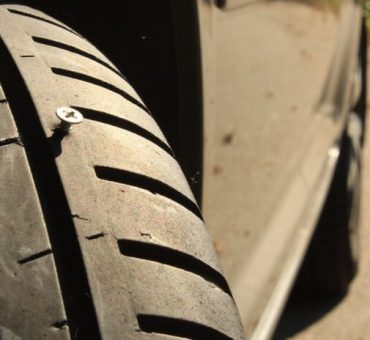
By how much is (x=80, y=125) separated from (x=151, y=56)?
515 mm

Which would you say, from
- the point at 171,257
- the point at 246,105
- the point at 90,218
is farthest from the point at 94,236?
the point at 246,105

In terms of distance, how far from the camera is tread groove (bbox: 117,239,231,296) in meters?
1.42

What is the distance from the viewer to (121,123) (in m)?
1.63

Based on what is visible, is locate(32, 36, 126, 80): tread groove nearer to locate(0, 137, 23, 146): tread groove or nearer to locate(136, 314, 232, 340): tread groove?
locate(0, 137, 23, 146): tread groove

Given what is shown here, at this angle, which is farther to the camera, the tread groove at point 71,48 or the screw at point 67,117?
the tread groove at point 71,48

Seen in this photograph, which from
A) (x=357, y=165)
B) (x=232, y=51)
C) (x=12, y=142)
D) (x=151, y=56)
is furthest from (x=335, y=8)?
(x=12, y=142)

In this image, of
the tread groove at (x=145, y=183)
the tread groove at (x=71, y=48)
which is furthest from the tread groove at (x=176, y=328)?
the tread groove at (x=71, y=48)

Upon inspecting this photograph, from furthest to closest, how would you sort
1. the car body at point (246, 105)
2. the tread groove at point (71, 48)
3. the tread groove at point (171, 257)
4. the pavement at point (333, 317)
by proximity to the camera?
the pavement at point (333, 317), the car body at point (246, 105), the tread groove at point (71, 48), the tread groove at point (171, 257)

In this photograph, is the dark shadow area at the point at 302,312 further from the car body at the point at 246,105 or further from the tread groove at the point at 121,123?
the tread groove at the point at 121,123

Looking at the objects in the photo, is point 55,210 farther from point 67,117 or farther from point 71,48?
point 71,48

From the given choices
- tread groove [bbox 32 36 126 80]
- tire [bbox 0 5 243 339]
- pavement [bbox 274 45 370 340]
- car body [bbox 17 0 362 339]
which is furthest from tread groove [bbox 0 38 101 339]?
pavement [bbox 274 45 370 340]

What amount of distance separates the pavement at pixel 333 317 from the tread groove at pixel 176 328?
99.8 inches

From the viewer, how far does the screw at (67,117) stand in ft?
4.85

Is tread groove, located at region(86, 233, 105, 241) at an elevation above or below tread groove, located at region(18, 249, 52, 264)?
below
